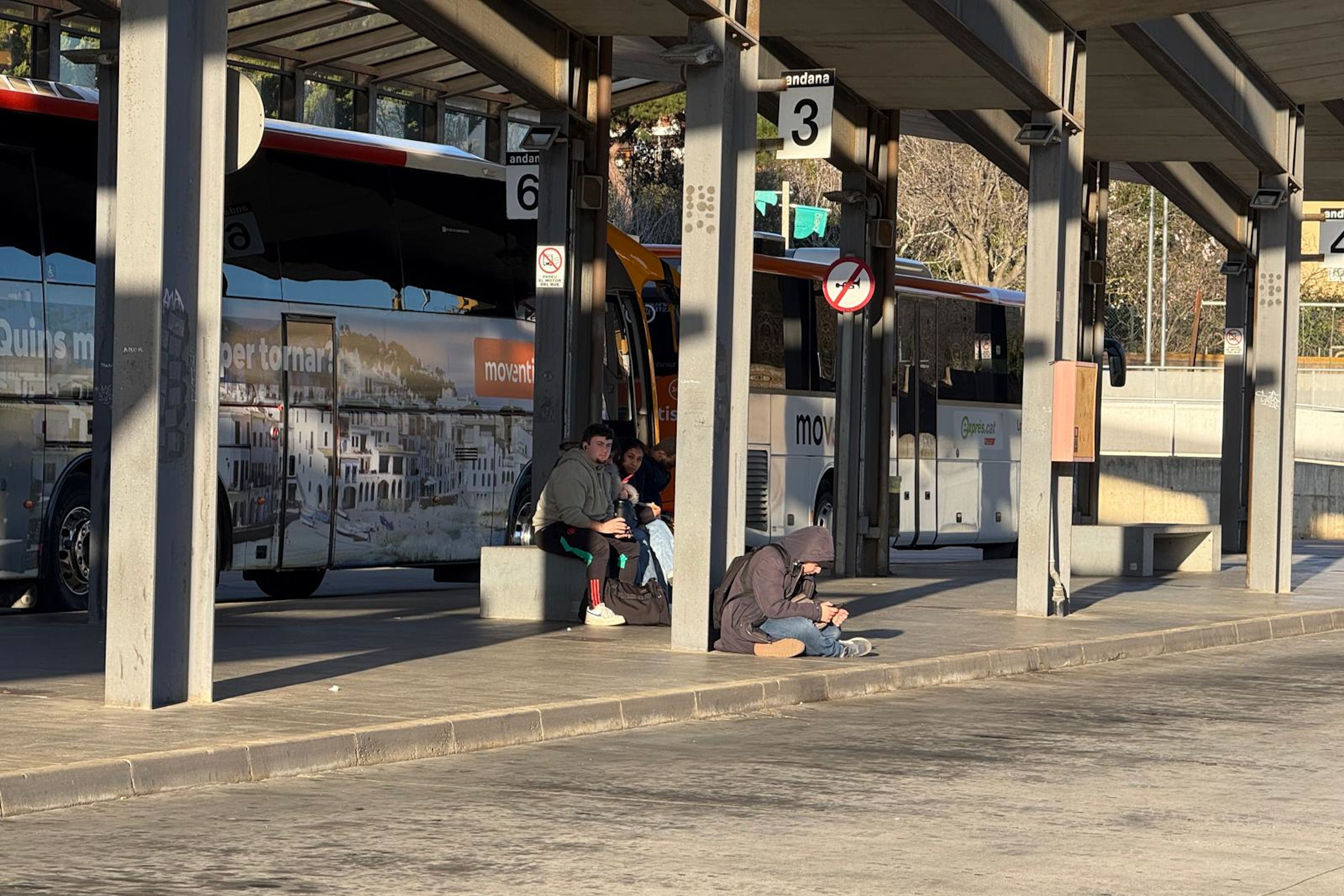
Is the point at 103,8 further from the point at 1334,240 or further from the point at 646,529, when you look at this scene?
the point at 1334,240

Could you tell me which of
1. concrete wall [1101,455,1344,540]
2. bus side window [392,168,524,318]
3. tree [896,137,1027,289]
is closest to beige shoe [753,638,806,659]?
bus side window [392,168,524,318]

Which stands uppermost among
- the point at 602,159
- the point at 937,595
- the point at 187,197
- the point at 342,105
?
the point at 342,105

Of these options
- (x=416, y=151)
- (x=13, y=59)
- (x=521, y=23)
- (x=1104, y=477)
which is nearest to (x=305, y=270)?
(x=416, y=151)

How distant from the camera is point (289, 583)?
68.1 feet

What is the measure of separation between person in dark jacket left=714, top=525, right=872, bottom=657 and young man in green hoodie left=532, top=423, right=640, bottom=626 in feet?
6.64

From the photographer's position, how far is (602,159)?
17828 millimetres

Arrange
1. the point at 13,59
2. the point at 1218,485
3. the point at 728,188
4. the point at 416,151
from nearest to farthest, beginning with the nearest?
1. the point at 728,188
2. the point at 416,151
3. the point at 13,59
4. the point at 1218,485

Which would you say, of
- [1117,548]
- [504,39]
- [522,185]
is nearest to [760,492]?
[1117,548]

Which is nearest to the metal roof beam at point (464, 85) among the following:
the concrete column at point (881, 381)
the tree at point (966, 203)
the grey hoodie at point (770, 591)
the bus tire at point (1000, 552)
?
the concrete column at point (881, 381)

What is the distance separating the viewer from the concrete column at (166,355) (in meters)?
10.5

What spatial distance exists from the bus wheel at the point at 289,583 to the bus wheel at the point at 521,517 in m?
1.90

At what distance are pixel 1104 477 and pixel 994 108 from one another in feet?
73.8

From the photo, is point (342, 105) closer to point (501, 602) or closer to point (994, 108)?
point (994, 108)

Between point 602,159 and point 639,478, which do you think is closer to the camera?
point 602,159
